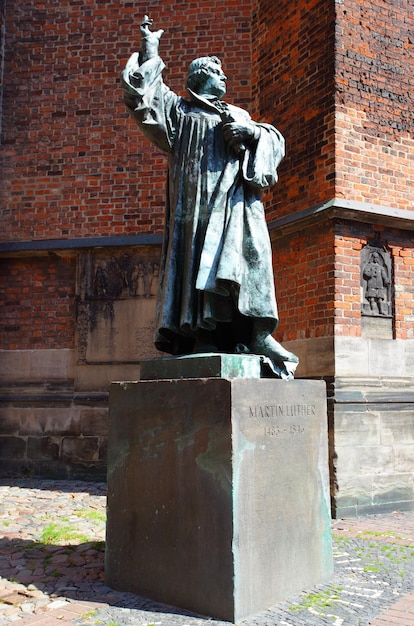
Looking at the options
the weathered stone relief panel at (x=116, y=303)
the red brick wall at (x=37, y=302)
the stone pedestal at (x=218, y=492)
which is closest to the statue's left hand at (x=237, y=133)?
the stone pedestal at (x=218, y=492)

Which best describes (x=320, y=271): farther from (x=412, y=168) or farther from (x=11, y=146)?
(x=11, y=146)

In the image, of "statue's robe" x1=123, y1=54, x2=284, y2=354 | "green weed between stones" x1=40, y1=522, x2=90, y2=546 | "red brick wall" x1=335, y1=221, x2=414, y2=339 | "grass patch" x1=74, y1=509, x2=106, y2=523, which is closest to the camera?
"statue's robe" x1=123, y1=54, x2=284, y2=354

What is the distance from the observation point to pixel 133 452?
381 cm

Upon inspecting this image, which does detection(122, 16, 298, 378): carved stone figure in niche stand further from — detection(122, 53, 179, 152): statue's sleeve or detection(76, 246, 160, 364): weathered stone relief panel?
detection(76, 246, 160, 364): weathered stone relief panel

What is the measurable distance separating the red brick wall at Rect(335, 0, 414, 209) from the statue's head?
3.18 m

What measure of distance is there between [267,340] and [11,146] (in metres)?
6.94

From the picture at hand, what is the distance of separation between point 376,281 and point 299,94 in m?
2.48

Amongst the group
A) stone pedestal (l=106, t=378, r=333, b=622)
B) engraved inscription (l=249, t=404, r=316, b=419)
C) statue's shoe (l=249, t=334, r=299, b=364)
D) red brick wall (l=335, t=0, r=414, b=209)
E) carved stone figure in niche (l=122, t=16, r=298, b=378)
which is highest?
red brick wall (l=335, t=0, r=414, b=209)

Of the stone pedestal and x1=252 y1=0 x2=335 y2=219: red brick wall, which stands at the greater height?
x1=252 y1=0 x2=335 y2=219: red brick wall

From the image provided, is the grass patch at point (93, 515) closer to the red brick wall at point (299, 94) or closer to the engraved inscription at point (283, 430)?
the engraved inscription at point (283, 430)

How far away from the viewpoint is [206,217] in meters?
3.88

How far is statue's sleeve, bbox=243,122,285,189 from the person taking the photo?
388 centimetres

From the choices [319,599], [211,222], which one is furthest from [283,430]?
[211,222]

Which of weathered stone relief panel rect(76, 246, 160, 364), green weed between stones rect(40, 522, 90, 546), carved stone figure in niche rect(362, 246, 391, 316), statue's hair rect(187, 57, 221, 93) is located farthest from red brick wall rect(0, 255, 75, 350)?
statue's hair rect(187, 57, 221, 93)
